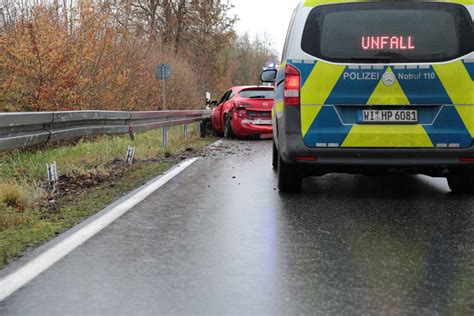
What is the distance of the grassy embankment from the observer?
4.69 m

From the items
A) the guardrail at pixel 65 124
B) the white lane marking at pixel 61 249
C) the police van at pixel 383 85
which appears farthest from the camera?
the guardrail at pixel 65 124

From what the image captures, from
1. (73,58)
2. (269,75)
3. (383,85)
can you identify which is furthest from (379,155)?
(73,58)

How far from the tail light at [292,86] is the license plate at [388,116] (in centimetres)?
63

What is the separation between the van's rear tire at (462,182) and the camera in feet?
20.6

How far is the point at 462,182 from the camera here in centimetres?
638

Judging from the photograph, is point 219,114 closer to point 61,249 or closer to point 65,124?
point 65,124

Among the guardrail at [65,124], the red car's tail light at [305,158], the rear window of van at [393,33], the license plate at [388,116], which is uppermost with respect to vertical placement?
the rear window of van at [393,33]

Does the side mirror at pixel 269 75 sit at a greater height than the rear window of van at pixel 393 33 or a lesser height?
lesser

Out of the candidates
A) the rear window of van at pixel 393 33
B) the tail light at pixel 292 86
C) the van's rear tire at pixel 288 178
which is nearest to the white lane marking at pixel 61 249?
the van's rear tire at pixel 288 178

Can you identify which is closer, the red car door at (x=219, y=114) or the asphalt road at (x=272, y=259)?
the asphalt road at (x=272, y=259)

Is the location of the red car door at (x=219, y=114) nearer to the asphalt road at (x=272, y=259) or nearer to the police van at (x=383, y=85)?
the asphalt road at (x=272, y=259)

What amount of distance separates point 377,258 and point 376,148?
193 cm

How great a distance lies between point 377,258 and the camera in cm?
389

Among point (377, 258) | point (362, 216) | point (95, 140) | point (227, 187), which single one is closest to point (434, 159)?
point (362, 216)
